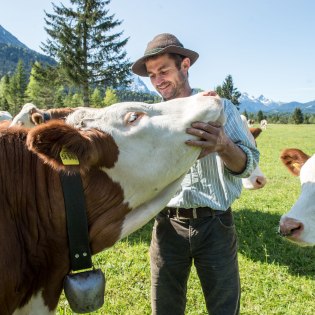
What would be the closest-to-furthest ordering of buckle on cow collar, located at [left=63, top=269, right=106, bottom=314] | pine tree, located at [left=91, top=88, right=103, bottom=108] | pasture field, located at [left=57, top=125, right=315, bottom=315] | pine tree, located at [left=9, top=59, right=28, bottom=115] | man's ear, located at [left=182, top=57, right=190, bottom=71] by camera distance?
buckle on cow collar, located at [left=63, top=269, right=106, bottom=314], man's ear, located at [left=182, top=57, right=190, bottom=71], pasture field, located at [left=57, top=125, right=315, bottom=315], pine tree, located at [left=91, top=88, right=103, bottom=108], pine tree, located at [left=9, top=59, right=28, bottom=115]

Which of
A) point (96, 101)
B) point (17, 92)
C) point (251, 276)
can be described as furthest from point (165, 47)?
point (17, 92)

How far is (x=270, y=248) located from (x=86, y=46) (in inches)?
1095

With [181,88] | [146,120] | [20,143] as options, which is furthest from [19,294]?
[181,88]

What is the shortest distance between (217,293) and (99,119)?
157 cm

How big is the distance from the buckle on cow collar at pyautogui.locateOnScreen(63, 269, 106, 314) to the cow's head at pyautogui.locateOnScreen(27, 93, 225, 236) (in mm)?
267

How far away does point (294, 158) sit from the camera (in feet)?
14.5

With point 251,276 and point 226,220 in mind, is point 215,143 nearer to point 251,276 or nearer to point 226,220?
point 226,220

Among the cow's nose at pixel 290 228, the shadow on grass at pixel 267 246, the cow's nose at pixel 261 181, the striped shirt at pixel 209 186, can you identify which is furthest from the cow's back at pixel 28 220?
the shadow on grass at pixel 267 246

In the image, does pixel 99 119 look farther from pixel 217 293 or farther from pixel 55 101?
pixel 55 101

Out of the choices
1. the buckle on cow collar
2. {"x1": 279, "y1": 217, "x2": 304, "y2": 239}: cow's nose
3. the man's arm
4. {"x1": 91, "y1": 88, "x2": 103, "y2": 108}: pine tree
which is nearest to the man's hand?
the man's arm

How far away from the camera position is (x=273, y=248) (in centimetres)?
585

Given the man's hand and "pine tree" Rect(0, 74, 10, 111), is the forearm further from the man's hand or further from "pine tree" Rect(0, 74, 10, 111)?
"pine tree" Rect(0, 74, 10, 111)

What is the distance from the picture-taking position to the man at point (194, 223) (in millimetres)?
2602

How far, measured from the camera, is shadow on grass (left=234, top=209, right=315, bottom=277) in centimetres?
529
